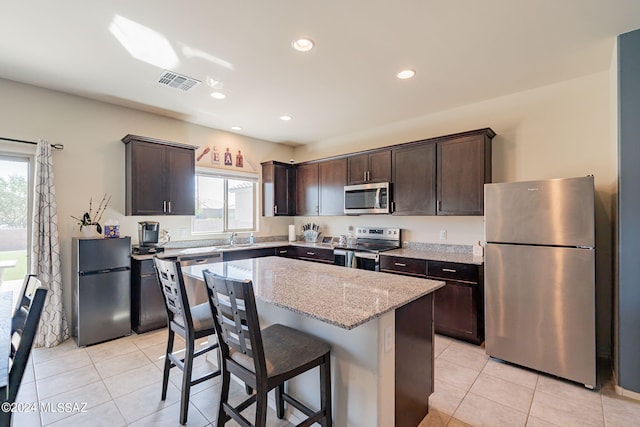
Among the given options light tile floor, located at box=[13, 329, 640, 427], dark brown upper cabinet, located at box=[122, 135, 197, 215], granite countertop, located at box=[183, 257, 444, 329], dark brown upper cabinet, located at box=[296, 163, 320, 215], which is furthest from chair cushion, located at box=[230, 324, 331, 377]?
dark brown upper cabinet, located at box=[296, 163, 320, 215]

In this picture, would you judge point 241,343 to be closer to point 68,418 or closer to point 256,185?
point 68,418

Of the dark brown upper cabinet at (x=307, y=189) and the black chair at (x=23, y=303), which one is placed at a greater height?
the dark brown upper cabinet at (x=307, y=189)

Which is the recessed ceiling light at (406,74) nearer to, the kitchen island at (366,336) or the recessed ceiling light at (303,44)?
the recessed ceiling light at (303,44)

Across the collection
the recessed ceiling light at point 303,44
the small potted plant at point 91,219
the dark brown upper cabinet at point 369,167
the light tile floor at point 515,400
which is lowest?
the light tile floor at point 515,400

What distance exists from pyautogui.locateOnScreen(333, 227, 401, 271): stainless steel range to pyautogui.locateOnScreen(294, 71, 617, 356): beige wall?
0.23 meters

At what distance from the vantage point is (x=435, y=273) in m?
3.34

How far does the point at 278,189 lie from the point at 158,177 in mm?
1935

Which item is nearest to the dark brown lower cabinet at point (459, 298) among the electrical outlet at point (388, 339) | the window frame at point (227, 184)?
the electrical outlet at point (388, 339)

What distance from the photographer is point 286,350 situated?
62.8 inches

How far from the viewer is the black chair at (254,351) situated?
53.6 inches

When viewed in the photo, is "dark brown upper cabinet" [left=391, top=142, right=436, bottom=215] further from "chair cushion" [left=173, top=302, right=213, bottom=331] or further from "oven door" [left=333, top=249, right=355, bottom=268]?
"chair cushion" [left=173, top=302, right=213, bottom=331]

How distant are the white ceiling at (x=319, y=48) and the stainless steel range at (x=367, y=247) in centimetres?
182

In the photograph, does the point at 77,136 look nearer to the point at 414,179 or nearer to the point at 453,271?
the point at 414,179

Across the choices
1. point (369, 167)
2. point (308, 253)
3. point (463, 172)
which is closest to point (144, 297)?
point (308, 253)
